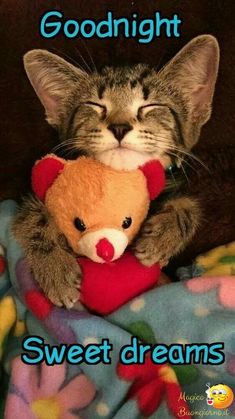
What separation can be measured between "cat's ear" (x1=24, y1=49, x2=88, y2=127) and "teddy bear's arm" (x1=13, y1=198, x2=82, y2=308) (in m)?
0.27

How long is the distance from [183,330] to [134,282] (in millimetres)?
132

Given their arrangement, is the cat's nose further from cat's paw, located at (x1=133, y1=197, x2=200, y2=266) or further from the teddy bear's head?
cat's paw, located at (x1=133, y1=197, x2=200, y2=266)

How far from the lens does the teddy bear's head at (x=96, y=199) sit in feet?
2.94

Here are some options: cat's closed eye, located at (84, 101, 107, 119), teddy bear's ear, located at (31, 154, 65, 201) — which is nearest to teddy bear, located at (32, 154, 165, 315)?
teddy bear's ear, located at (31, 154, 65, 201)

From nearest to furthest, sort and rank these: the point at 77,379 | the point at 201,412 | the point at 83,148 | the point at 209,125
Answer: the point at 201,412
the point at 77,379
the point at 83,148
the point at 209,125

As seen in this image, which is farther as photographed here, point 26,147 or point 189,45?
point 26,147

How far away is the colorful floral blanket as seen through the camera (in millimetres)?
873

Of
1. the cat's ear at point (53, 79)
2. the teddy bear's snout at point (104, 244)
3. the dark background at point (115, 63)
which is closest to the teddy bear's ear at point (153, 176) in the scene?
the teddy bear's snout at point (104, 244)

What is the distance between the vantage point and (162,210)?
3.64 ft

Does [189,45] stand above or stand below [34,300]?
above

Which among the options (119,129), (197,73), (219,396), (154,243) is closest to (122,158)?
(119,129)

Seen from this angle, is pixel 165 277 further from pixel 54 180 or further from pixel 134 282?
pixel 54 180

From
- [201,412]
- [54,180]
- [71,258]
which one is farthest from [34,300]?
[201,412]

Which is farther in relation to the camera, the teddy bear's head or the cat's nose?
the cat's nose
